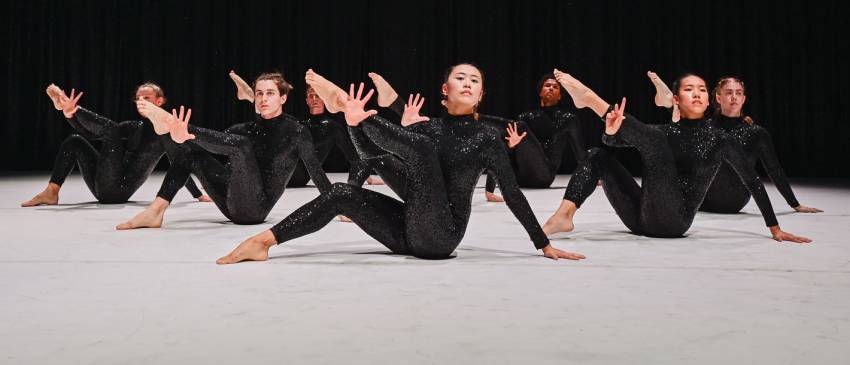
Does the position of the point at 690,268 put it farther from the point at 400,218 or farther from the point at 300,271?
the point at 300,271

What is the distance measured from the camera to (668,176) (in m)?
3.90

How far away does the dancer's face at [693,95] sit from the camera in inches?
155

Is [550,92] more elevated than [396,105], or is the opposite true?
[550,92]

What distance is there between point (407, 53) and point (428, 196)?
7.08 meters

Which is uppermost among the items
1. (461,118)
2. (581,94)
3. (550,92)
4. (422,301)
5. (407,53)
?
(407,53)

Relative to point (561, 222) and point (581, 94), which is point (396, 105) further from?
point (581, 94)

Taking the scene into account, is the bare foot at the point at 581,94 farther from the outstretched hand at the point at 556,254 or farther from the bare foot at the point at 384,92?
the bare foot at the point at 384,92

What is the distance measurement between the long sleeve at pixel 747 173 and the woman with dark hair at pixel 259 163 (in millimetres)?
2024

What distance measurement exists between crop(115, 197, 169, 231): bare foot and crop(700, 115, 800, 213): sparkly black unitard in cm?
324

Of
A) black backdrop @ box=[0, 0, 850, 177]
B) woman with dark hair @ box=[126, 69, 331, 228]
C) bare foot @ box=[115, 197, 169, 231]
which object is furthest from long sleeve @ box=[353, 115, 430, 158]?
black backdrop @ box=[0, 0, 850, 177]

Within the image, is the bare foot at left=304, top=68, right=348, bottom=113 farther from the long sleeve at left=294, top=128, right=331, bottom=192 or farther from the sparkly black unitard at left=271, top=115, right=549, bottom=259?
the long sleeve at left=294, top=128, right=331, bottom=192

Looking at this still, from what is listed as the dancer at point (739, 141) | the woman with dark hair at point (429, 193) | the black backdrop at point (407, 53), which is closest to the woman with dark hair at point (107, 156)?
the woman with dark hair at point (429, 193)

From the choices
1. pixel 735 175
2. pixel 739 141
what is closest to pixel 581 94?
pixel 739 141

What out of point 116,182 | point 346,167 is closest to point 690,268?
point 116,182
